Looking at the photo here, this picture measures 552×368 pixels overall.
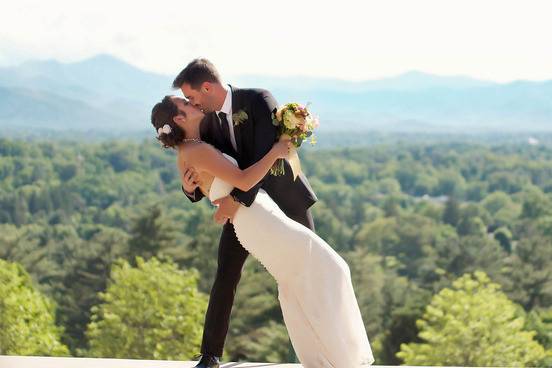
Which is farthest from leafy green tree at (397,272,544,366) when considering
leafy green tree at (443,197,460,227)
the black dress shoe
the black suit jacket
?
leafy green tree at (443,197,460,227)

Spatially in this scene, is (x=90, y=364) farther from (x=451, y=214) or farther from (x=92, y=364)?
(x=451, y=214)

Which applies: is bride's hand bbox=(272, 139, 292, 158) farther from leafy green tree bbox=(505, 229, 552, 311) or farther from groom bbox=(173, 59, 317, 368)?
leafy green tree bbox=(505, 229, 552, 311)

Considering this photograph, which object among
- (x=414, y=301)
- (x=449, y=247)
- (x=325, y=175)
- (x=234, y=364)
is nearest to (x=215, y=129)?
(x=234, y=364)

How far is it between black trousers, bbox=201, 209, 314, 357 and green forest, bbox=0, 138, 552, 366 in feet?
35.4

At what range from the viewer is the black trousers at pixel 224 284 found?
141 inches

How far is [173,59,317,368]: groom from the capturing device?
338cm

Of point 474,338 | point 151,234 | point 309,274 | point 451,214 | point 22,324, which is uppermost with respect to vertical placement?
point 309,274

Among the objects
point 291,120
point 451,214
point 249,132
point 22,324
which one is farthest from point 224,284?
point 451,214

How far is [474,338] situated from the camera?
23.9m

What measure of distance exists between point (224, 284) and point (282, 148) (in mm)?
627

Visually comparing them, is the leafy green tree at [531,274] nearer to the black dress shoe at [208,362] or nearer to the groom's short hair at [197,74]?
the black dress shoe at [208,362]

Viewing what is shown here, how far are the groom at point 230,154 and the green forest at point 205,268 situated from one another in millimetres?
10854

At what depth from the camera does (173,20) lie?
6772 inches

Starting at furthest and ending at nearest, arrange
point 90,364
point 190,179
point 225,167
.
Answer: point 90,364, point 190,179, point 225,167
